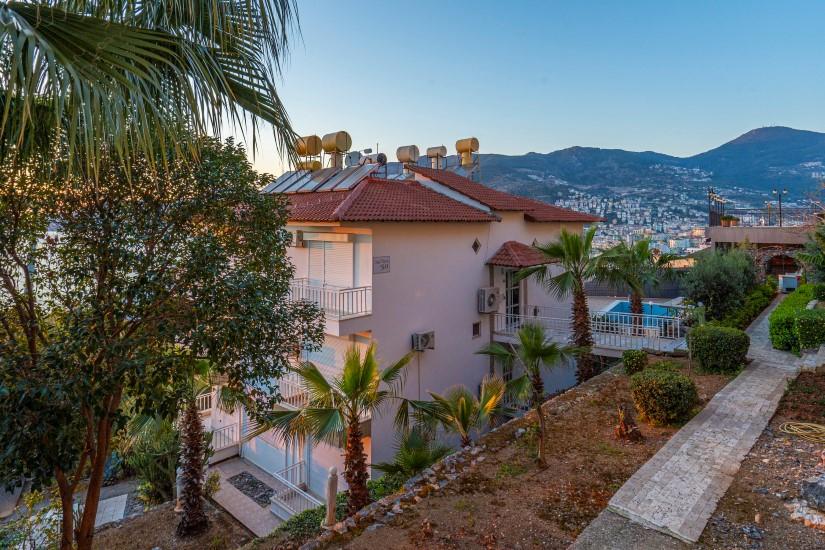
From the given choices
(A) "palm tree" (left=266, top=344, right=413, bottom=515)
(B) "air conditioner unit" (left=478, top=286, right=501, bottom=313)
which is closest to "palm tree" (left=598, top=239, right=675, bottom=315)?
(B) "air conditioner unit" (left=478, top=286, right=501, bottom=313)

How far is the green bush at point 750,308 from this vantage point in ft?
57.0

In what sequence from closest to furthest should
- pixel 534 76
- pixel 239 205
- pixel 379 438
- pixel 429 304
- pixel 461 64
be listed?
pixel 239 205 < pixel 379 438 < pixel 429 304 < pixel 461 64 < pixel 534 76

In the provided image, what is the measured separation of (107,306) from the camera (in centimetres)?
445

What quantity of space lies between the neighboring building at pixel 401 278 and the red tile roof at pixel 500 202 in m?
0.11

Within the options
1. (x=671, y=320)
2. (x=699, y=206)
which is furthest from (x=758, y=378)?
(x=699, y=206)

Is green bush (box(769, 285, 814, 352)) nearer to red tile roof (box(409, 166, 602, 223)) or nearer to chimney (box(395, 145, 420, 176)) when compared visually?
red tile roof (box(409, 166, 602, 223))

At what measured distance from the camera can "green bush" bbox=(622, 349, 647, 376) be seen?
12.7 metres

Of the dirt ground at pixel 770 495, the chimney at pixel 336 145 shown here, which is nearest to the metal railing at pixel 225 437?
the chimney at pixel 336 145

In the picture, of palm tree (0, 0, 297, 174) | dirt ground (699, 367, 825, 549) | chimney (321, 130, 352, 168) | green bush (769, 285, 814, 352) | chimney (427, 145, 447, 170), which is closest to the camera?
palm tree (0, 0, 297, 174)

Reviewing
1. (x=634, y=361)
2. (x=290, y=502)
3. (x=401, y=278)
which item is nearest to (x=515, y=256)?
(x=401, y=278)

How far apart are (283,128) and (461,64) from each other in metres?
18.0

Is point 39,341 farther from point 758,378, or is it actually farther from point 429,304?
point 758,378

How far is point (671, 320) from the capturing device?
1482 centimetres

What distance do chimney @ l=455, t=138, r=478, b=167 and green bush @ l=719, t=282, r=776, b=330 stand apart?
12.7 meters
